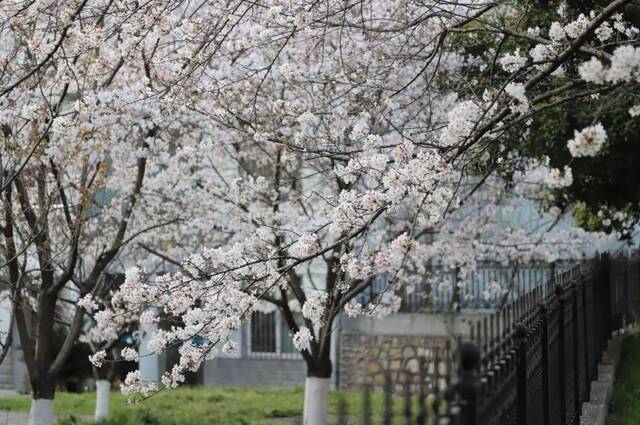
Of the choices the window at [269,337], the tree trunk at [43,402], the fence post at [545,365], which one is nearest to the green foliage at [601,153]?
the fence post at [545,365]

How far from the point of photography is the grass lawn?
1414 cm

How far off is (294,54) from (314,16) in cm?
337

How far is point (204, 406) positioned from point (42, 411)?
207 inches

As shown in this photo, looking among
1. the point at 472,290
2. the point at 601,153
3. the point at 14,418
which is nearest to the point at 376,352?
the point at 472,290

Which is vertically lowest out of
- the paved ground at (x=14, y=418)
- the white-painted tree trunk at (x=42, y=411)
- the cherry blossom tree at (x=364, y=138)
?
the paved ground at (x=14, y=418)

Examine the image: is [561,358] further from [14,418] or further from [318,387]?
[14,418]

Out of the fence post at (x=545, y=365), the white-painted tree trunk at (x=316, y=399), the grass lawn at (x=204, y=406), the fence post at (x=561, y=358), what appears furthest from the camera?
the grass lawn at (x=204, y=406)

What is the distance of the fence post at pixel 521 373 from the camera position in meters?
4.68

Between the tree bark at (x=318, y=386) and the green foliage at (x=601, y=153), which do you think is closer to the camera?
the green foliage at (x=601, y=153)

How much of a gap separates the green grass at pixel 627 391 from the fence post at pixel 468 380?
5992 mm

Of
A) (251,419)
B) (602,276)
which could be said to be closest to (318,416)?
(251,419)

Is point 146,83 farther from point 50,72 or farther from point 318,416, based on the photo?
point 318,416

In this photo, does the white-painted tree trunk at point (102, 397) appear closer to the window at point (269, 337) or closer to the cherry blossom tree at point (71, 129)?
the cherry blossom tree at point (71, 129)

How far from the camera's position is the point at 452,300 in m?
18.8
